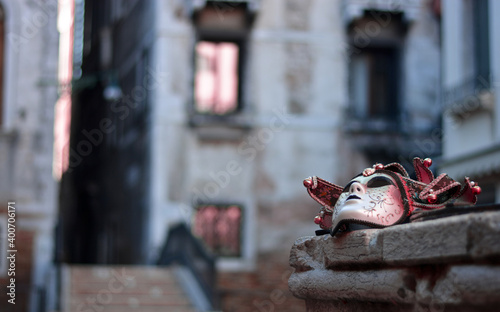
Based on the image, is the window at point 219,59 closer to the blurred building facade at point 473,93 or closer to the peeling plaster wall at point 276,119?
the peeling plaster wall at point 276,119

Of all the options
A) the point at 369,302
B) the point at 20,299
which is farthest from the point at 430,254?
the point at 20,299

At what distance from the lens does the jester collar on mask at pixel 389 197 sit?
11.1 ft

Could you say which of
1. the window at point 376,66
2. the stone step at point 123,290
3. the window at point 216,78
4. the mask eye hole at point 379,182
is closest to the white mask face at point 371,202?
the mask eye hole at point 379,182

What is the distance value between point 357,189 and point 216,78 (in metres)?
13.9

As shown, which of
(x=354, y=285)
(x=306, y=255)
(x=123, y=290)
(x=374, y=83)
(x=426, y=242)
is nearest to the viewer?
(x=426, y=242)

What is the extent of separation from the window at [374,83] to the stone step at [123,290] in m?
6.10

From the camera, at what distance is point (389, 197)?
3.46 metres

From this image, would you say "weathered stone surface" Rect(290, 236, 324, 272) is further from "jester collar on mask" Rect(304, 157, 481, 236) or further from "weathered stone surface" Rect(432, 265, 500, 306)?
"weathered stone surface" Rect(432, 265, 500, 306)

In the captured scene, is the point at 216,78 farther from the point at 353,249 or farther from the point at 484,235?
the point at 484,235

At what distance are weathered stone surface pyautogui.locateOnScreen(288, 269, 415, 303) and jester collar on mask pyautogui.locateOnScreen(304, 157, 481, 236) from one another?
20 cm

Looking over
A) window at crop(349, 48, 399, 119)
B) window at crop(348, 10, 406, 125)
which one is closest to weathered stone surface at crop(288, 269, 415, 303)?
window at crop(348, 10, 406, 125)

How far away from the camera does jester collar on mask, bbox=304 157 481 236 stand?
11.1 ft

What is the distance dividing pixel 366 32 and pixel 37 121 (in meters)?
6.93

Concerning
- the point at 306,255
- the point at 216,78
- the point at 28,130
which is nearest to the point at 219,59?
the point at 216,78
